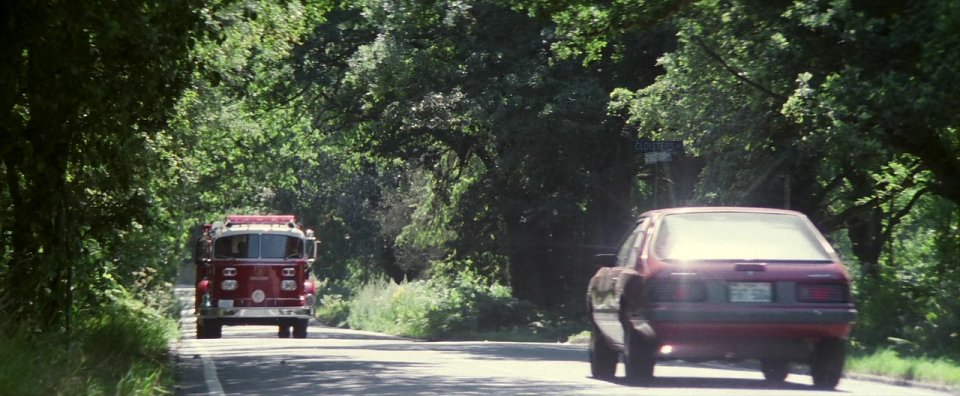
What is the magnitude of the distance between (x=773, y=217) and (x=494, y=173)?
24.6m

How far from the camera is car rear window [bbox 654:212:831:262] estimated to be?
567 inches

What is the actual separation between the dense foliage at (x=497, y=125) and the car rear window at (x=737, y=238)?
177 inches

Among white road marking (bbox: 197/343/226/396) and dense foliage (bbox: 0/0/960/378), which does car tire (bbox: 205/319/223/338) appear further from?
white road marking (bbox: 197/343/226/396)

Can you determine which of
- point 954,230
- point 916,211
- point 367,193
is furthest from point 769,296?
point 367,193

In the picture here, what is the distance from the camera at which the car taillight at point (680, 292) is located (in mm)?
14023

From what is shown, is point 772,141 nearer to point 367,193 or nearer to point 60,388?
point 60,388

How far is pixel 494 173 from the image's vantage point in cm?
3966

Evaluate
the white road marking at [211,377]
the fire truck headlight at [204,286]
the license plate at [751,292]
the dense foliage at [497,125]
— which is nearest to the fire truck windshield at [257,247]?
the fire truck headlight at [204,286]

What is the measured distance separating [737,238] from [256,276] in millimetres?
21239

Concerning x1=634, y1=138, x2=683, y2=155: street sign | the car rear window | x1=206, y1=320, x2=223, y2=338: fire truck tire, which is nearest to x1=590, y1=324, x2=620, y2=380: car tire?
the car rear window

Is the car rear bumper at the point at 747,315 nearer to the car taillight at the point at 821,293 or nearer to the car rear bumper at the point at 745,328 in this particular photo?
the car rear bumper at the point at 745,328

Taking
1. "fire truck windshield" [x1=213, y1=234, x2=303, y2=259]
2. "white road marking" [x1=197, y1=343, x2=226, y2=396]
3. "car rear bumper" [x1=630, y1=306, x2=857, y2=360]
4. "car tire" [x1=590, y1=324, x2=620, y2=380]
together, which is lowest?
"white road marking" [x1=197, y1=343, x2=226, y2=396]

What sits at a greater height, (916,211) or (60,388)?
(916,211)

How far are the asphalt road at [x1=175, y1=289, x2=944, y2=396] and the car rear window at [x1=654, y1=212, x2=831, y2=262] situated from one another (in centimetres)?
124
